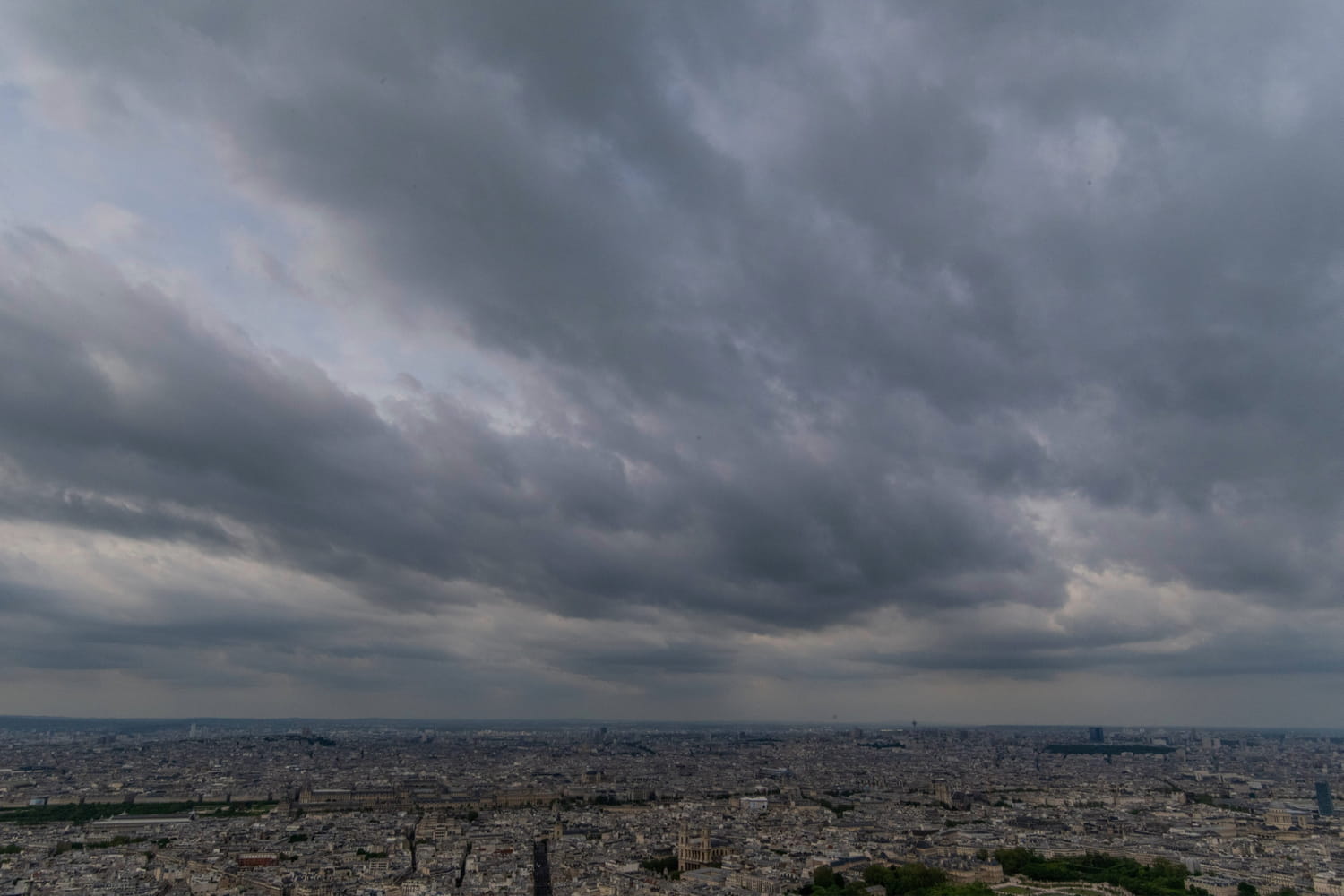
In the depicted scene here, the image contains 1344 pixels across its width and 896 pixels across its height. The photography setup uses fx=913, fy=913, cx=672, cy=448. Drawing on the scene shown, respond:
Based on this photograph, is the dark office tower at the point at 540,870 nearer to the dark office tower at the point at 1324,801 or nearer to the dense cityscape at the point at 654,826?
the dense cityscape at the point at 654,826

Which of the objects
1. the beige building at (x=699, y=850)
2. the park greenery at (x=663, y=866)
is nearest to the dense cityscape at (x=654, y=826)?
the beige building at (x=699, y=850)

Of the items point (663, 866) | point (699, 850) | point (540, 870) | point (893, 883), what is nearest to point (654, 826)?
point (699, 850)

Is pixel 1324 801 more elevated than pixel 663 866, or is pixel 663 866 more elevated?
pixel 663 866

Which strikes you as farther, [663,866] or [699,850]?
[699,850]

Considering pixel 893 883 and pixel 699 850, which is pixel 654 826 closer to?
pixel 699 850

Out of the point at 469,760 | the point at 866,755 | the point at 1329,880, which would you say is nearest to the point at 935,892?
the point at 1329,880

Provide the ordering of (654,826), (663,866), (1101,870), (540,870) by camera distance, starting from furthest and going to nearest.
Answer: (654,826) < (663,866) < (540,870) < (1101,870)

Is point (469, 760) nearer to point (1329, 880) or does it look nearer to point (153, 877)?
point (153, 877)
